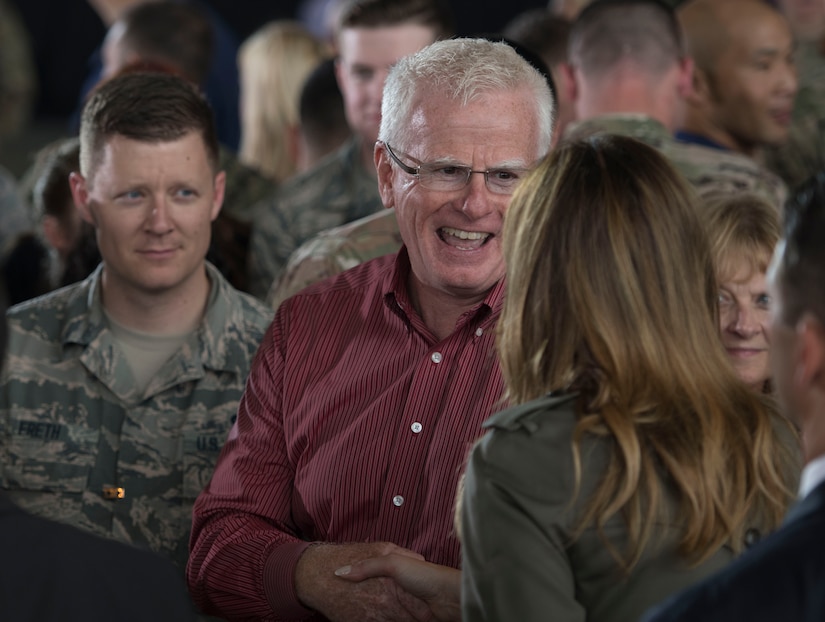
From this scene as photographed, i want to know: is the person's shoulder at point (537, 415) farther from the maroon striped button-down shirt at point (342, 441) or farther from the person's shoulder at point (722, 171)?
the person's shoulder at point (722, 171)

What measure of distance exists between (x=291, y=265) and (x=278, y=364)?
0.68m

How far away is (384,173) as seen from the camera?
2604 mm

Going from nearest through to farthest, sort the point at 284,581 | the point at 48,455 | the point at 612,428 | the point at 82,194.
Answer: the point at 612,428 → the point at 284,581 → the point at 48,455 → the point at 82,194

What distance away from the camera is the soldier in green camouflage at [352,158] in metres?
3.97

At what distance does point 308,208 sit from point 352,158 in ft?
0.79

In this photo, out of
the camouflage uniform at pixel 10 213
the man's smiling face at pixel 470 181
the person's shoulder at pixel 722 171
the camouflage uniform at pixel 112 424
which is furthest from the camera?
the camouflage uniform at pixel 10 213

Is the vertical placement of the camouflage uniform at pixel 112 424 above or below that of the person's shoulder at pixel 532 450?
below

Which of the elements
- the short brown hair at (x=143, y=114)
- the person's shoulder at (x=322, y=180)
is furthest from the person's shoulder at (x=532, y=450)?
the person's shoulder at (x=322, y=180)

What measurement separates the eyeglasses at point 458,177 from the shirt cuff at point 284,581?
691 millimetres

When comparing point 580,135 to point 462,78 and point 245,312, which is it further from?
point 462,78

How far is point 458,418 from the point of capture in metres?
2.30

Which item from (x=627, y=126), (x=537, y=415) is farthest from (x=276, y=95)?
(x=537, y=415)

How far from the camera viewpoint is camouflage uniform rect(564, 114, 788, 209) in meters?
3.62

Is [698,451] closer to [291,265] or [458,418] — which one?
[458,418]
